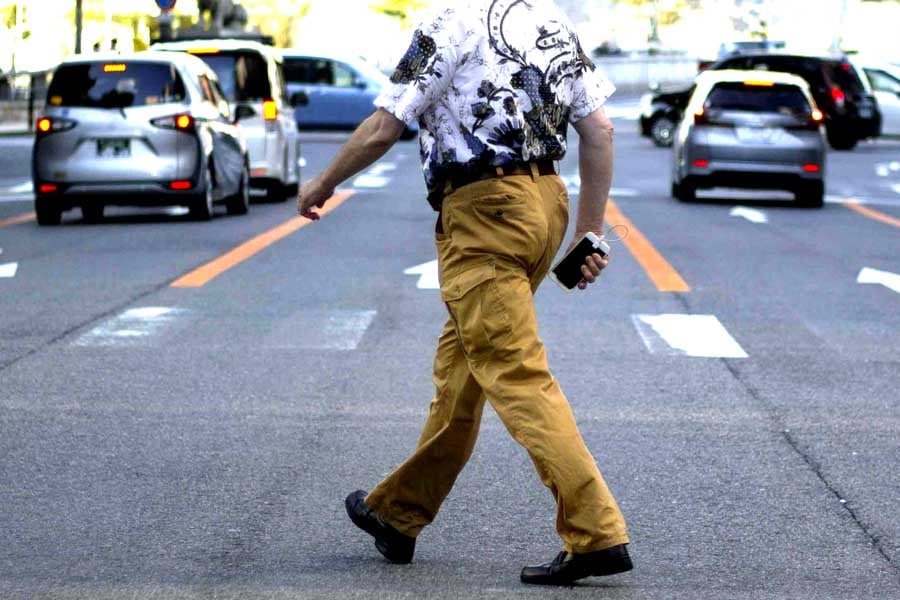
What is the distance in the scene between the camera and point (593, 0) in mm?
120500

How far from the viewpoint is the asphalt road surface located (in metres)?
5.74

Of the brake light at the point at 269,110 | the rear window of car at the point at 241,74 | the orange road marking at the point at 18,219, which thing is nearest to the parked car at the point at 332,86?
the rear window of car at the point at 241,74

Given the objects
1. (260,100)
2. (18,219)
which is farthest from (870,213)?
(18,219)

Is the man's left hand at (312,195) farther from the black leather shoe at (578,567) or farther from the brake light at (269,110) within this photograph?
the brake light at (269,110)

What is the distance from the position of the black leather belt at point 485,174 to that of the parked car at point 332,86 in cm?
3851

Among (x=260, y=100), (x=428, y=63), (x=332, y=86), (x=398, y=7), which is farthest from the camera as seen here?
(x=398, y=7)

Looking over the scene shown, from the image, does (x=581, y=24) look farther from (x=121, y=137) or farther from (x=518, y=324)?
(x=518, y=324)

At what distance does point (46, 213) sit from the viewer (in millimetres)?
20156

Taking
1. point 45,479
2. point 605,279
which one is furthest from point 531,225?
point 605,279

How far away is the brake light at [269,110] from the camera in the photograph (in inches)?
926

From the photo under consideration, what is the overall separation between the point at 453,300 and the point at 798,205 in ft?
67.7

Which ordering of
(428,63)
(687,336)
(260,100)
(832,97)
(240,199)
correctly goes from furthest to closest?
(832,97), (260,100), (240,199), (687,336), (428,63)

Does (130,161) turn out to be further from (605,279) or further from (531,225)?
(531,225)

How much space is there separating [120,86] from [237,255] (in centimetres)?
434
